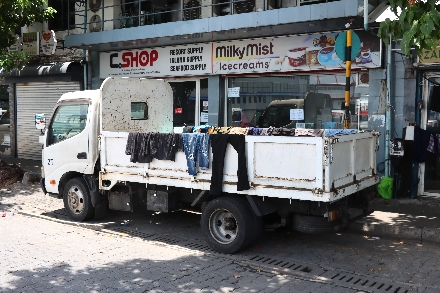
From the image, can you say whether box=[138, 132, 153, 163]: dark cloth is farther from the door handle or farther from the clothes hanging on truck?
the door handle

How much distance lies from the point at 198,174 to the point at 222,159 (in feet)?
1.73

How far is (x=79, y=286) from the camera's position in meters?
5.30

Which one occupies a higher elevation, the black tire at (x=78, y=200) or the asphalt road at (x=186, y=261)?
the black tire at (x=78, y=200)

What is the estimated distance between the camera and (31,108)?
55.8 ft

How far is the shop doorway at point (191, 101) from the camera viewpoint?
1326 cm

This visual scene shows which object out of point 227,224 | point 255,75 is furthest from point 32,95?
point 227,224

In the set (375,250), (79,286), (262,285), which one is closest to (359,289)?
(262,285)

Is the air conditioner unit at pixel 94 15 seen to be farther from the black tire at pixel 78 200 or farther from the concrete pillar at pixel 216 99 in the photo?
the black tire at pixel 78 200

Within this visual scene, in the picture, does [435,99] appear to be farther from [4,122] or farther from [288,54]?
[4,122]

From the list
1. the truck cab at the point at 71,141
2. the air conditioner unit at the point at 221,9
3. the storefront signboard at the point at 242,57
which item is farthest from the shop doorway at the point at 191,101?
the truck cab at the point at 71,141

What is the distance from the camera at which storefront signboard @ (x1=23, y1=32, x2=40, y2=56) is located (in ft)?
51.4

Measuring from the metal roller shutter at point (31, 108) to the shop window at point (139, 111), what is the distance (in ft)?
26.2

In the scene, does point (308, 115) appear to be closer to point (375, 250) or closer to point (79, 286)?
point (375, 250)

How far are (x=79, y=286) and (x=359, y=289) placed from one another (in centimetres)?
310
